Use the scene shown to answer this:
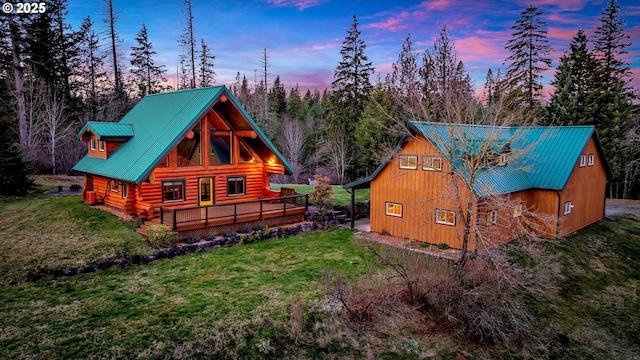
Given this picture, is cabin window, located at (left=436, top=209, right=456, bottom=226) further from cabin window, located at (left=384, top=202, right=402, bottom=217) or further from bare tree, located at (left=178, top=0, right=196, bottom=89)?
bare tree, located at (left=178, top=0, right=196, bottom=89)

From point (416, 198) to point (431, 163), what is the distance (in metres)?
1.69

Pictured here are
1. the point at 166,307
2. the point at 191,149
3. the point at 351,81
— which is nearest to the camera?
the point at 166,307

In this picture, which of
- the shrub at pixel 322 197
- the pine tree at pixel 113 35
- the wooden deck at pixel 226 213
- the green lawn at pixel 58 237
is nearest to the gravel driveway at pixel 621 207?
the shrub at pixel 322 197

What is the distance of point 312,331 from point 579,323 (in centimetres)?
859

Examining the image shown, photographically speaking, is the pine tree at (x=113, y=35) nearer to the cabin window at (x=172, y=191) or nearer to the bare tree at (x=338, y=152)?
the bare tree at (x=338, y=152)

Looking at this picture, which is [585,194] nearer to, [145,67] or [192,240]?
[192,240]

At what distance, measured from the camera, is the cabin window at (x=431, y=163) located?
54.4ft

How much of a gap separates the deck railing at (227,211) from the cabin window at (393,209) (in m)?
4.45

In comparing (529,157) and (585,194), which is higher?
(529,157)

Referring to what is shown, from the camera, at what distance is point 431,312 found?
37.2 feet

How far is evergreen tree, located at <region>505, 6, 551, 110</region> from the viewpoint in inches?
1378

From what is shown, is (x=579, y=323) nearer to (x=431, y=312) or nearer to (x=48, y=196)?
(x=431, y=312)

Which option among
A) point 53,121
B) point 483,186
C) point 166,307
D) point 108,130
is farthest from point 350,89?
point 166,307

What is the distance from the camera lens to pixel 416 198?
17.2 metres
